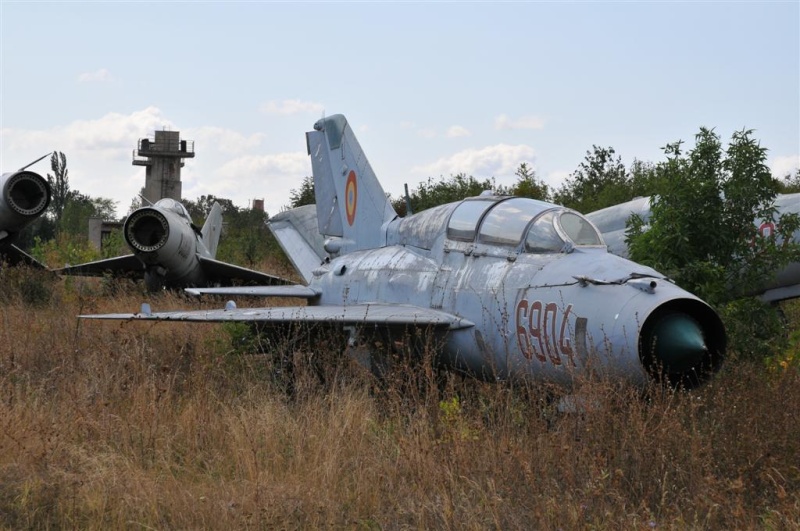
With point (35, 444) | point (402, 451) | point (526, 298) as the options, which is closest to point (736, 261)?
point (526, 298)

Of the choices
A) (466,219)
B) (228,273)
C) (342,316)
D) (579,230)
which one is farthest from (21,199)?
(579,230)

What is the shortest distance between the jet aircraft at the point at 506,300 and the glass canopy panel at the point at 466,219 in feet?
0.05

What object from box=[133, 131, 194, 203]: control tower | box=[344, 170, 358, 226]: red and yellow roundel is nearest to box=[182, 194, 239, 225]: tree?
box=[133, 131, 194, 203]: control tower

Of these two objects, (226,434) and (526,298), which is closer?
(226,434)

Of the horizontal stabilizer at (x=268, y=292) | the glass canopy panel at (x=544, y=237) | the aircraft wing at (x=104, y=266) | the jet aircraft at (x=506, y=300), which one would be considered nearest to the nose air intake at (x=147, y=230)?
the aircraft wing at (x=104, y=266)

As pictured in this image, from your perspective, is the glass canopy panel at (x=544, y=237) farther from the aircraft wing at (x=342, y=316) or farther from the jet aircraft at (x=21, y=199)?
the jet aircraft at (x=21, y=199)

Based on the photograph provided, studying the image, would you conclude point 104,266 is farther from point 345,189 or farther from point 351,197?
point 351,197

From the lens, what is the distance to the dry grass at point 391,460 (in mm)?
4664

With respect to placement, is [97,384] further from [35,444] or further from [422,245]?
[422,245]

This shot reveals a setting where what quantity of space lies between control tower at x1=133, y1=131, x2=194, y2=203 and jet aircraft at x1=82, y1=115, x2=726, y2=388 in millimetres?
54131

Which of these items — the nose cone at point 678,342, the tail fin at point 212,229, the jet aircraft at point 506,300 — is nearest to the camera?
the nose cone at point 678,342

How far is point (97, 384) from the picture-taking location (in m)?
7.29

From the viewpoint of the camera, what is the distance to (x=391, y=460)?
18.7ft

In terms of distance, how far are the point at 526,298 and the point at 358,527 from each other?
2847 mm
